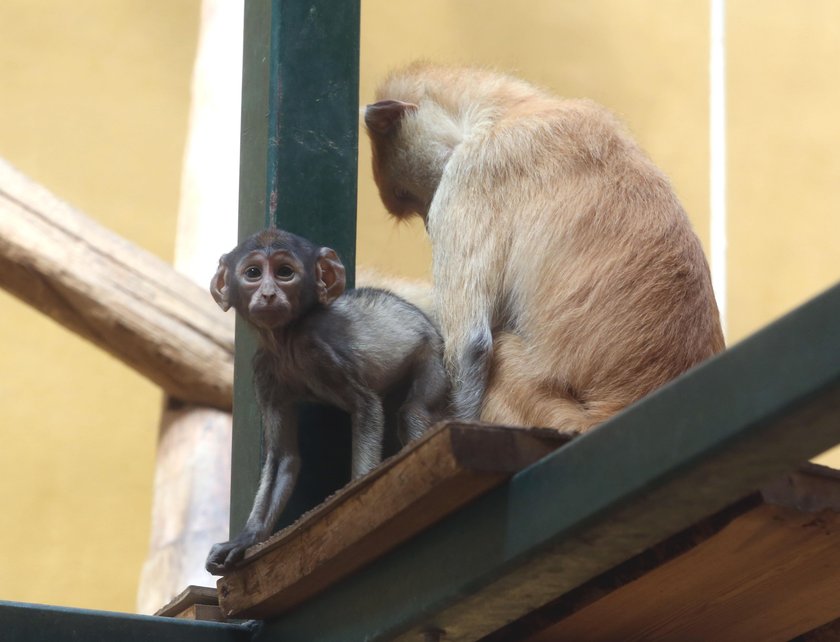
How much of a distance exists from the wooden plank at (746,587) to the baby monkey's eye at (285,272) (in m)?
0.91

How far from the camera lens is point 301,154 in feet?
11.8

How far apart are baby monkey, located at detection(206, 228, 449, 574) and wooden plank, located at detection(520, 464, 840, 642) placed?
615 millimetres

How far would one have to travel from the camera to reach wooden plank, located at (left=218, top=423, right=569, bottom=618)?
8.06 feet

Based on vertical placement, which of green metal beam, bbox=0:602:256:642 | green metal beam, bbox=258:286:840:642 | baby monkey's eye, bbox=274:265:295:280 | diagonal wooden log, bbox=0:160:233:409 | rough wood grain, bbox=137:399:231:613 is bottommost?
green metal beam, bbox=258:286:840:642

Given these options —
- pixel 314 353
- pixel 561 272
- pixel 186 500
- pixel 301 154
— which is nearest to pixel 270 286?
pixel 314 353

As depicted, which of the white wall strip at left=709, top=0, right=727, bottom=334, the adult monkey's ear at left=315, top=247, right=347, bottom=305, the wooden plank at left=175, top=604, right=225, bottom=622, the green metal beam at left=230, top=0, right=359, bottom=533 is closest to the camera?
the wooden plank at left=175, top=604, right=225, bottom=622

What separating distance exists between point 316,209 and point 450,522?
3.83 feet

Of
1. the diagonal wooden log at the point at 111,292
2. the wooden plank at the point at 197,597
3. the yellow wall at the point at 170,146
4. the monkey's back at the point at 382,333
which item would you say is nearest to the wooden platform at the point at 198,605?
the wooden plank at the point at 197,597

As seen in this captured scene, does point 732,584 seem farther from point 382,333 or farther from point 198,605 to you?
point 198,605

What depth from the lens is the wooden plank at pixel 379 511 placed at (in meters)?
2.46

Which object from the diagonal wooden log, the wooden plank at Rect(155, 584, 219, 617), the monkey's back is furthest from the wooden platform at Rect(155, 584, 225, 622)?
the diagonal wooden log

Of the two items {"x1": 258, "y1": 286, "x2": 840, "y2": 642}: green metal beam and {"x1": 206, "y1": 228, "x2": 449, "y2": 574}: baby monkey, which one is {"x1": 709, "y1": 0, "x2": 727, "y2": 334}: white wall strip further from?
{"x1": 258, "y1": 286, "x2": 840, "y2": 642}: green metal beam

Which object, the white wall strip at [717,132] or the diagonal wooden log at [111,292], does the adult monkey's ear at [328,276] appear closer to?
the diagonal wooden log at [111,292]

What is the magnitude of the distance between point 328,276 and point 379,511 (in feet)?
2.91
